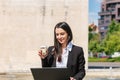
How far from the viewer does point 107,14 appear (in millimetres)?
101062

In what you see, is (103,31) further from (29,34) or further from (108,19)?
(29,34)

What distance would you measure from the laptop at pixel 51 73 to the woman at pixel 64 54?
6 centimetres

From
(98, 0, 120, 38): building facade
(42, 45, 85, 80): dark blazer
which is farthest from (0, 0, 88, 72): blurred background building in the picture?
(98, 0, 120, 38): building facade

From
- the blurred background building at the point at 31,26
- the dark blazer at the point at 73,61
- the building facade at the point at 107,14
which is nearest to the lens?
the dark blazer at the point at 73,61

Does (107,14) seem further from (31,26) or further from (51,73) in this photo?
(51,73)

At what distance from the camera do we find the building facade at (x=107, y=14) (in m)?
97.2

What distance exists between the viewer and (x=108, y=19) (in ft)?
326

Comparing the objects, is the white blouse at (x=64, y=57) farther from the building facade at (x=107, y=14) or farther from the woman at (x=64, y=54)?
the building facade at (x=107, y=14)

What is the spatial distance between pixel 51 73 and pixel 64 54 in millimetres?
200

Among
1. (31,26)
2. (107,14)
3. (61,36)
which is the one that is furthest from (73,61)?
(107,14)

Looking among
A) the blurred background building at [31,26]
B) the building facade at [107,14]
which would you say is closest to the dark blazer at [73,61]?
the blurred background building at [31,26]

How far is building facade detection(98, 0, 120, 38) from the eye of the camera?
97.2 meters

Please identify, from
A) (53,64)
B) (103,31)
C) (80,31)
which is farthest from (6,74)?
(103,31)

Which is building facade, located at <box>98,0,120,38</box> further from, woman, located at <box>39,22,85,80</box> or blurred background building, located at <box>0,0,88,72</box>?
woman, located at <box>39,22,85,80</box>
